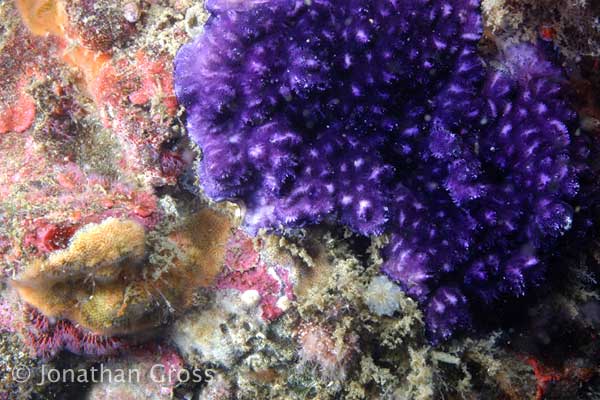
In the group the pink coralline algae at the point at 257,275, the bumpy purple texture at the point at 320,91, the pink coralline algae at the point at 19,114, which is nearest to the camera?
the bumpy purple texture at the point at 320,91

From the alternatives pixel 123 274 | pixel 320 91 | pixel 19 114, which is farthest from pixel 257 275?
pixel 19 114

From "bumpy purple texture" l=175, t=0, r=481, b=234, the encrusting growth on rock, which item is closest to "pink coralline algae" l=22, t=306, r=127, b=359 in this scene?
A: the encrusting growth on rock

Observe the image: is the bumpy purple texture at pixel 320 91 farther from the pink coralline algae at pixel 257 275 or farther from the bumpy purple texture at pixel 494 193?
the pink coralline algae at pixel 257 275

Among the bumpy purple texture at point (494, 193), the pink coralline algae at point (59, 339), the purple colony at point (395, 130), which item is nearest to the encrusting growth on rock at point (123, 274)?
the pink coralline algae at point (59, 339)

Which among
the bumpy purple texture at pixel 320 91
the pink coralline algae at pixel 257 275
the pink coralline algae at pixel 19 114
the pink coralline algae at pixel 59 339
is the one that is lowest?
the pink coralline algae at pixel 59 339

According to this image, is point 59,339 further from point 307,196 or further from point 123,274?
point 307,196

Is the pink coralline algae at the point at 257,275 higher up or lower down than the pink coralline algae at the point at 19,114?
lower down

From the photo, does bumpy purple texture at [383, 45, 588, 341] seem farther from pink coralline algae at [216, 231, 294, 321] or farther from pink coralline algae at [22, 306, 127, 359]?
pink coralline algae at [22, 306, 127, 359]
